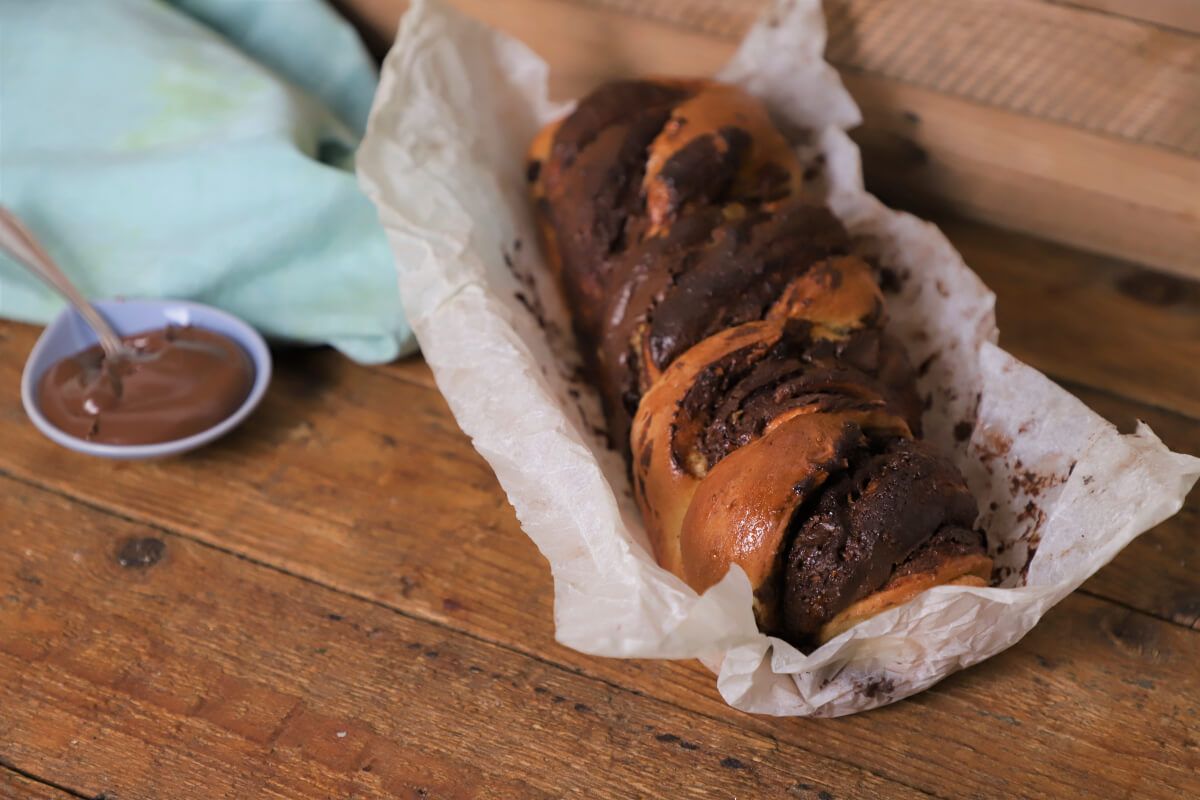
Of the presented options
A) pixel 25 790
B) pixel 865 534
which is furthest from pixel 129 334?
pixel 865 534

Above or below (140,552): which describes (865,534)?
above

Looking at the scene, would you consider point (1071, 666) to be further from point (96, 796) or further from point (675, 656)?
point (96, 796)

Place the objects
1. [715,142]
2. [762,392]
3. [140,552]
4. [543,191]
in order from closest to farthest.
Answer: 1. [762,392]
2. [140,552]
3. [715,142]
4. [543,191]

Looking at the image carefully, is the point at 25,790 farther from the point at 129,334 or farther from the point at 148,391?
the point at 129,334

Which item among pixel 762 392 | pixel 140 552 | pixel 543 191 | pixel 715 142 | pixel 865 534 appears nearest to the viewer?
pixel 865 534

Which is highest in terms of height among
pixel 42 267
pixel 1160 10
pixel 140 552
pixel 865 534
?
pixel 1160 10

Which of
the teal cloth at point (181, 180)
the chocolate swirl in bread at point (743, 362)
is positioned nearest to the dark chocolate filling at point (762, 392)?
the chocolate swirl in bread at point (743, 362)
